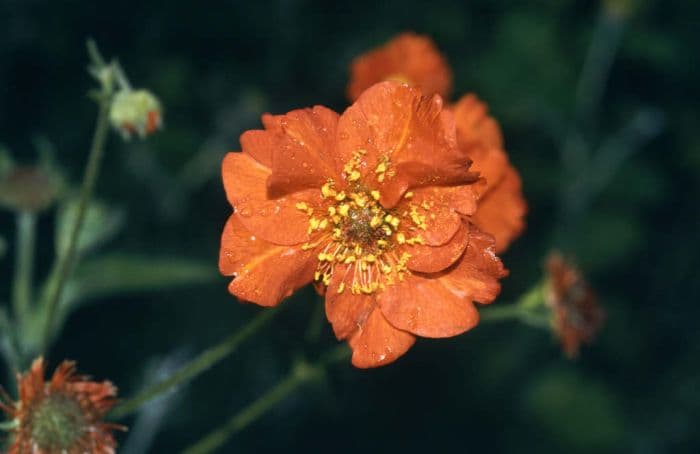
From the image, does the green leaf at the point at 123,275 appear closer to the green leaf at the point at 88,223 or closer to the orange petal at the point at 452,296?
the green leaf at the point at 88,223

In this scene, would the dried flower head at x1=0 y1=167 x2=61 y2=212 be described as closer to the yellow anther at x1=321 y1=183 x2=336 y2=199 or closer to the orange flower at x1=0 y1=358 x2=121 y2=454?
the orange flower at x1=0 y1=358 x2=121 y2=454

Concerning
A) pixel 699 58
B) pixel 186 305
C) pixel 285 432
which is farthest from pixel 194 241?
pixel 699 58

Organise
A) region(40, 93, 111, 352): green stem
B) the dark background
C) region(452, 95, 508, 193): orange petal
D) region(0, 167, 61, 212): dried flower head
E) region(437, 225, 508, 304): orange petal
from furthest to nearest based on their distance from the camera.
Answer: the dark background
region(0, 167, 61, 212): dried flower head
region(452, 95, 508, 193): orange petal
region(40, 93, 111, 352): green stem
region(437, 225, 508, 304): orange petal

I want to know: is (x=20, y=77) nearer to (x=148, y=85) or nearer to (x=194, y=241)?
(x=148, y=85)

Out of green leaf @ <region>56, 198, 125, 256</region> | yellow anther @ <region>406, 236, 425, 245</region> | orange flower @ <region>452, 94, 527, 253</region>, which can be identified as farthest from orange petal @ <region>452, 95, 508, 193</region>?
green leaf @ <region>56, 198, 125, 256</region>

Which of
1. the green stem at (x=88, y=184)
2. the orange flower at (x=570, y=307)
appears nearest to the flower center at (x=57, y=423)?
the green stem at (x=88, y=184)

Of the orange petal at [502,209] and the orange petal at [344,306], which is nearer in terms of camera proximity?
the orange petal at [344,306]
